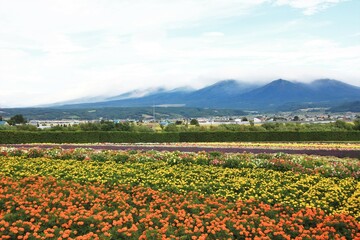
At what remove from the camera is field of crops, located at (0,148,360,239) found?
361 inches

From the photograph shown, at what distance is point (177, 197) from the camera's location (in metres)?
12.0

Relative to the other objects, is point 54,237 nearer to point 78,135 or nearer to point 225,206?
point 225,206

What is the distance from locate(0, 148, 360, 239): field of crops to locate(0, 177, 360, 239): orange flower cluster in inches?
1.0

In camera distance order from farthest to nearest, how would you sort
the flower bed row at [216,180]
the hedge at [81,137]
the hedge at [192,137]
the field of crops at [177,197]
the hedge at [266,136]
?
the hedge at [266,136], the hedge at [192,137], the hedge at [81,137], the flower bed row at [216,180], the field of crops at [177,197]

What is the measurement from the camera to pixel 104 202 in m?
11.5

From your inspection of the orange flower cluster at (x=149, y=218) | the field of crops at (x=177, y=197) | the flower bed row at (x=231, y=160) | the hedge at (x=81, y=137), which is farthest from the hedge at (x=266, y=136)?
the orange flower cluster at (x=149, y=218)

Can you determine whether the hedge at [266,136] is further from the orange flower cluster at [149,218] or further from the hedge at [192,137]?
the orange flower cluster at [149,218]

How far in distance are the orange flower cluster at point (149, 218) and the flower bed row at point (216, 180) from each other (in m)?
0.94

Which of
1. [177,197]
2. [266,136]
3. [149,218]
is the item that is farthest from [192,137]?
[149,218]

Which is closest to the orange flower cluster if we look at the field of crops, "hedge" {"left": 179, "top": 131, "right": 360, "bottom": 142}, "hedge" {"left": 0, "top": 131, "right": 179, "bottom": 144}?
the field of crops

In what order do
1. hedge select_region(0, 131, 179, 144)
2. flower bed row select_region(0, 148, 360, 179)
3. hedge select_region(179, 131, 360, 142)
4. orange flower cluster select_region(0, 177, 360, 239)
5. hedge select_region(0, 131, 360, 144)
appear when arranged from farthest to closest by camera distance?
hedge select_region(179, 131, 360, 142) < hedge select_region(0, 131, 360, 144) < hedge select_region(0, 131, 179, 144) < flower bed row select_region(0, 148, 360, 179) < orange flower cluster select_region(0, 177, 360, 239)

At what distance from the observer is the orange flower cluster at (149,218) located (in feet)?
29.0

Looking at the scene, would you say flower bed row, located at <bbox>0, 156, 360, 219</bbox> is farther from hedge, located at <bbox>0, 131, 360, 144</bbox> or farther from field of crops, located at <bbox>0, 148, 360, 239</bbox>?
hedge, located at <bbox>0, 131, 360, 144</bbox>

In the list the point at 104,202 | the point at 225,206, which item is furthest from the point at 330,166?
the point at 104,202
